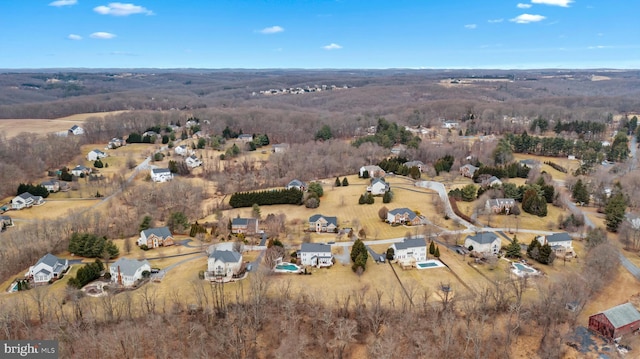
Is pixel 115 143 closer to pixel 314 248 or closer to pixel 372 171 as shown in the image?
pixel 372 171

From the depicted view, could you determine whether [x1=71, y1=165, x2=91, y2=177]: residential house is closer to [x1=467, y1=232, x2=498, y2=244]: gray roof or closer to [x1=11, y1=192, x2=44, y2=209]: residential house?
[x1=11, y1=192, x2=44, y2=209]: residential house

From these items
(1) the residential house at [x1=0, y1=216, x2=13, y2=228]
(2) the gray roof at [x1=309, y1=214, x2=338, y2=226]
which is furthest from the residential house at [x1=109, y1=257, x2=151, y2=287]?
(1) the residential house at [x1=0, y1=216, x2=13, y2=228]

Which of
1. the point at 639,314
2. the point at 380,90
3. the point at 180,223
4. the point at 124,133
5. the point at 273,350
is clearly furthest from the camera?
the point at 380,90

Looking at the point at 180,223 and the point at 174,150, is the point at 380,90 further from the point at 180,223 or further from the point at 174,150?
the point at 180,223

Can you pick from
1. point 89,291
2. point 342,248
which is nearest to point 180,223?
point 89,291

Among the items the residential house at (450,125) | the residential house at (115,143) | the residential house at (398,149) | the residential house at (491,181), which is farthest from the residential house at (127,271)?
the residential house at (450,125)

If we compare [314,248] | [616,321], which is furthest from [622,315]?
[314,248]

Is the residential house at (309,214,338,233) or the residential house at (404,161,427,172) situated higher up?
the residential house at (404,161,427,172)
